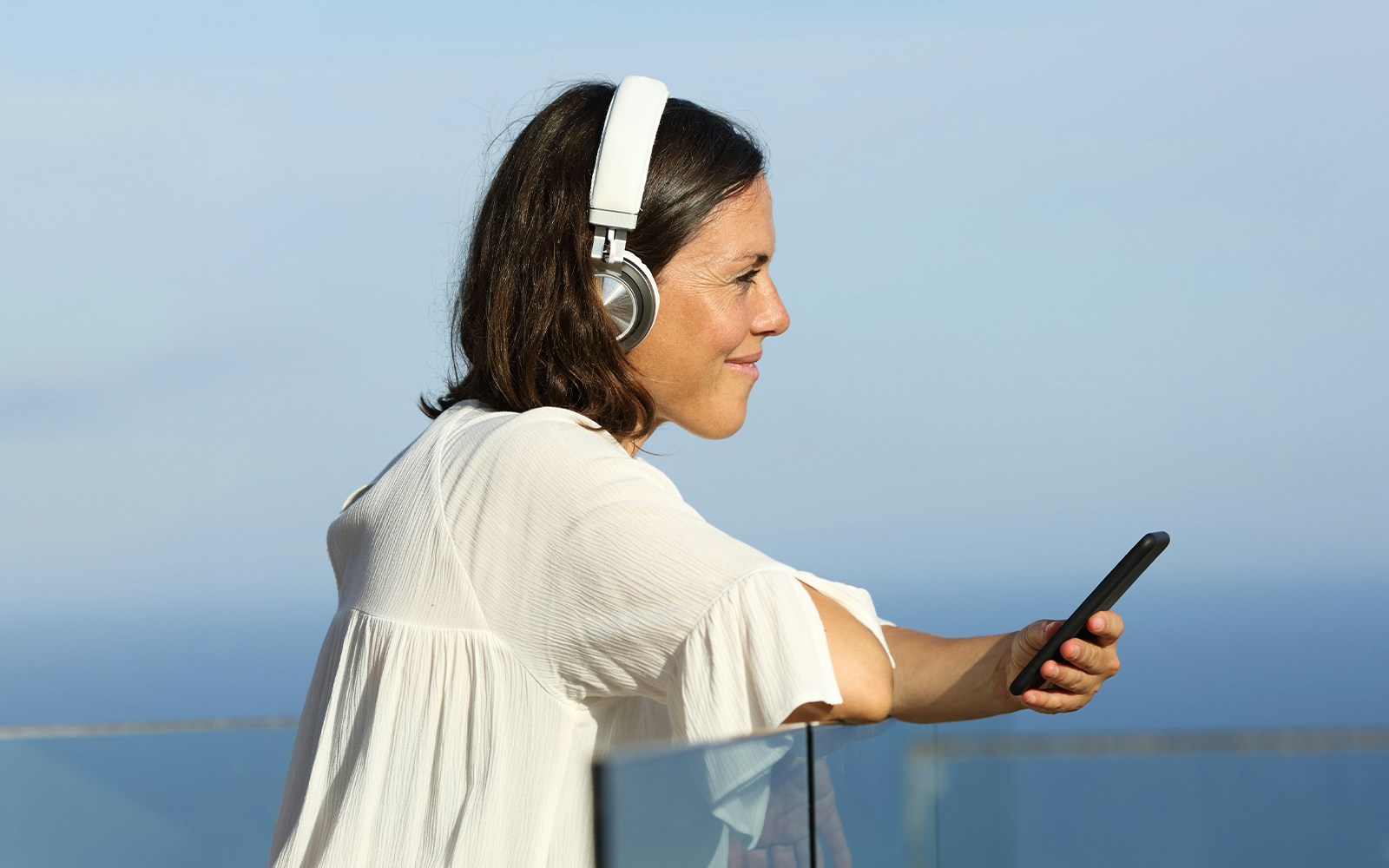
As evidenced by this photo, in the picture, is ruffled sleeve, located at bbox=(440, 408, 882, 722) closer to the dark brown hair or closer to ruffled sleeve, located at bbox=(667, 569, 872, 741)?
ruffled sleeve, located at bbox=(667, 569, 872, 741)

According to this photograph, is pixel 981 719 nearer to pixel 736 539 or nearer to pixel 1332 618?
pixel 736 539

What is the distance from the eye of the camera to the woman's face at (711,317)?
1.18 meters

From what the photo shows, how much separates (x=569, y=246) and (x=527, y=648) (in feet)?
1.31

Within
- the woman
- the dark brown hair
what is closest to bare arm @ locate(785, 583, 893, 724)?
the woman

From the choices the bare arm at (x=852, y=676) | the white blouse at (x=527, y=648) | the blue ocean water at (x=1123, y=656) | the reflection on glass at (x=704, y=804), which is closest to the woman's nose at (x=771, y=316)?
the white blouse at (x=527, y=648)

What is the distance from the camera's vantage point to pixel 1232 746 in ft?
3.01

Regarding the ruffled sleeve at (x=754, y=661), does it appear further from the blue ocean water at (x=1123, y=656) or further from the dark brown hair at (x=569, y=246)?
the blue ocean water at (x=1123, y=656)

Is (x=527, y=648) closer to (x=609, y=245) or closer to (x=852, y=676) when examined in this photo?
(x=852, y=676)

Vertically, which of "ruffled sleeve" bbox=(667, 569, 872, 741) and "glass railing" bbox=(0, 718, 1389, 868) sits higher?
"ruffled sleeve" bbox=(667, 569, 872, 741)

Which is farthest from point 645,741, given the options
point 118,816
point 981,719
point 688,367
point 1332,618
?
point 1332,618

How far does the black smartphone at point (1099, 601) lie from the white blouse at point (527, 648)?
0.11 meters

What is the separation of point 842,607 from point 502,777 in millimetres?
240

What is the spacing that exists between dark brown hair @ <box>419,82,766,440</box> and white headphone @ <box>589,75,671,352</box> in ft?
0.06

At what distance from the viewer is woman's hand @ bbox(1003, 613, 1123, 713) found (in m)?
0.92
